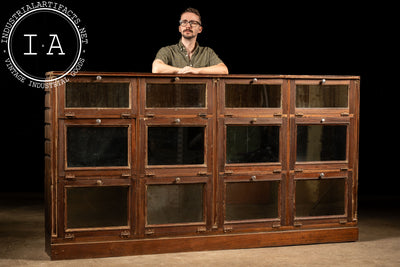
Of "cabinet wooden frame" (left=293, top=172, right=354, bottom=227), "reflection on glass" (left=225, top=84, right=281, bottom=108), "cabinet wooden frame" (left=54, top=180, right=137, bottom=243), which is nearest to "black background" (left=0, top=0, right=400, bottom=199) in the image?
"reflection on glass" (left=225, top=84, right=281, bottom=108)

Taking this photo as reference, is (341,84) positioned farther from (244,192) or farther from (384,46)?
(384,46)

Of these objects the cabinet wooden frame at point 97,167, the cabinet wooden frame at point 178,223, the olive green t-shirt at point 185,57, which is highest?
the olive green t-shirt at point 185,57

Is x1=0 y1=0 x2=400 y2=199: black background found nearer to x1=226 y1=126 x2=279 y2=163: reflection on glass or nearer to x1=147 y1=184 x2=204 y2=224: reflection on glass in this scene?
x1=226 y1=126 x2=279 y2=163: reflection on glass

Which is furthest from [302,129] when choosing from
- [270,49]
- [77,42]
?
[77,42]

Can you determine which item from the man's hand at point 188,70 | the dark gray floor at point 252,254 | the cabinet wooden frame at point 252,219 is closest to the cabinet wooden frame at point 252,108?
the man's hand at point 188,70

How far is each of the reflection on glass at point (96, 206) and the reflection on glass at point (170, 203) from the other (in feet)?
0.69

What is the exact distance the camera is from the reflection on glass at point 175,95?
208 inches

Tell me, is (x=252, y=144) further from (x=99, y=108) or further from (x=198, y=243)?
(x=99, y=108)

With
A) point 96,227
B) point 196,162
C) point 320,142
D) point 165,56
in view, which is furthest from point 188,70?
point 96,227

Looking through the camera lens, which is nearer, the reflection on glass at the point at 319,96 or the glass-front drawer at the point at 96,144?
the glass-front drawer at the point at 96,144

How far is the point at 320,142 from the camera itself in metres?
5.71

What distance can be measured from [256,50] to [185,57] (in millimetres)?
2632

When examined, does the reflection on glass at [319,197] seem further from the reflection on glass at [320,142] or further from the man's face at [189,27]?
the man's face at [189,27]

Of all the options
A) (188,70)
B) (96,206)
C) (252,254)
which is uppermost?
(188,70)
